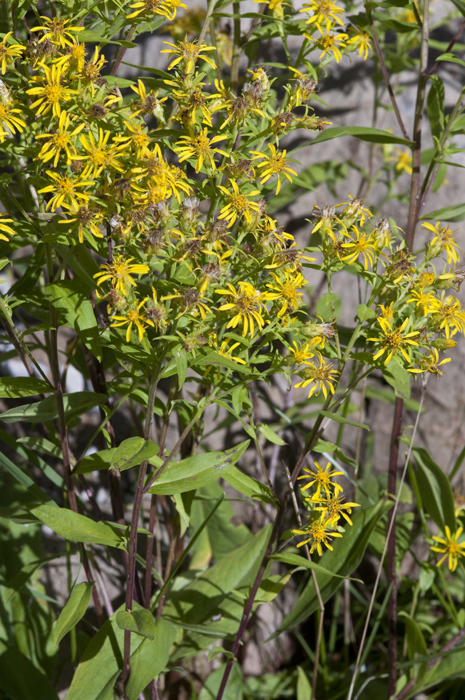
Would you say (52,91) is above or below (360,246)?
above

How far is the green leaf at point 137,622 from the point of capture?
1251 millimetres

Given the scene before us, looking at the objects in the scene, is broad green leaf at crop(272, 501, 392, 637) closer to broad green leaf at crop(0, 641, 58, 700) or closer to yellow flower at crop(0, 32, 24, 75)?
broad green leaf at crop(0, 641, 58, 700)

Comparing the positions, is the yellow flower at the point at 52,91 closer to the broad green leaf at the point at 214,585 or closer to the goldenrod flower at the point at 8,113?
the goldenrod flower at the point at 8,113

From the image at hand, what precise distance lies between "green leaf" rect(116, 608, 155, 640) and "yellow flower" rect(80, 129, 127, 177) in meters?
0.90

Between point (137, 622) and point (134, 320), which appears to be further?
point (137, 622)

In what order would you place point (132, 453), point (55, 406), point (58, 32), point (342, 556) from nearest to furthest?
point (132, 453) → point (58, 32) → point (55, 406) → point (342, 556)

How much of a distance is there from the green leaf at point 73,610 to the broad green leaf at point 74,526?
0.15 metres

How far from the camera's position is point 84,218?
1196 millimetres

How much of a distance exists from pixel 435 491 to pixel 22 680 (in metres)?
1.39

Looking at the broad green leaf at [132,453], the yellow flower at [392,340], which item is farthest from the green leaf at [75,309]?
the yellow flower at [392,340]

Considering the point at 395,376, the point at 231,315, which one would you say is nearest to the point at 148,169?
the point at 231,315

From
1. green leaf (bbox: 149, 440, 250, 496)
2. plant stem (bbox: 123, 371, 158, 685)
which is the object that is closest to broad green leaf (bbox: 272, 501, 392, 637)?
plant stem (bbox: 123, 371, 158, 685)

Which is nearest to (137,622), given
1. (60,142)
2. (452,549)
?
(60,142)

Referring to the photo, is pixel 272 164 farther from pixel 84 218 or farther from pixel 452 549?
pixel 452 549
